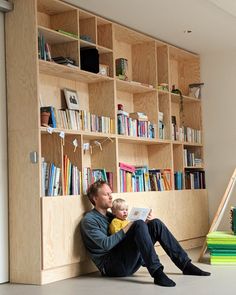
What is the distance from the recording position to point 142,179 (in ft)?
20.1

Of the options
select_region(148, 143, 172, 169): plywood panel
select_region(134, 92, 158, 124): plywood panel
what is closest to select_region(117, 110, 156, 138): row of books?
select_region(134, 92, 158, 124): plywood panel

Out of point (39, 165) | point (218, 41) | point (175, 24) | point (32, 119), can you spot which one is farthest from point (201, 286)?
point (218, 41)

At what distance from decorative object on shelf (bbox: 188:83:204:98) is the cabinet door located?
116 inches

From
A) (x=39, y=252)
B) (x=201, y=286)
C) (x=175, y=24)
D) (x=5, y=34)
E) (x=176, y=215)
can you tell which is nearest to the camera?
(x=201, y=286)

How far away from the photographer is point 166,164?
657 centimetres

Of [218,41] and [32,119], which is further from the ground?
[218,41]

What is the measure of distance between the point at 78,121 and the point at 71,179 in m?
0.58

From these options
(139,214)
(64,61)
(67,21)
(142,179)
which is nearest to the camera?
(139,214)

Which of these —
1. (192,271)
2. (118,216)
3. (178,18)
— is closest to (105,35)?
(178,18)

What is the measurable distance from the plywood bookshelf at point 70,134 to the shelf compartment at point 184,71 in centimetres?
42

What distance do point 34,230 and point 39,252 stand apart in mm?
191

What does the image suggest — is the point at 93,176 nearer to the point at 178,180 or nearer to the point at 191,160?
the point at 178,180

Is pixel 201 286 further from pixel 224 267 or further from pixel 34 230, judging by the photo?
pixel 34 230

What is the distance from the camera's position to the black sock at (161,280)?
4.18 m
